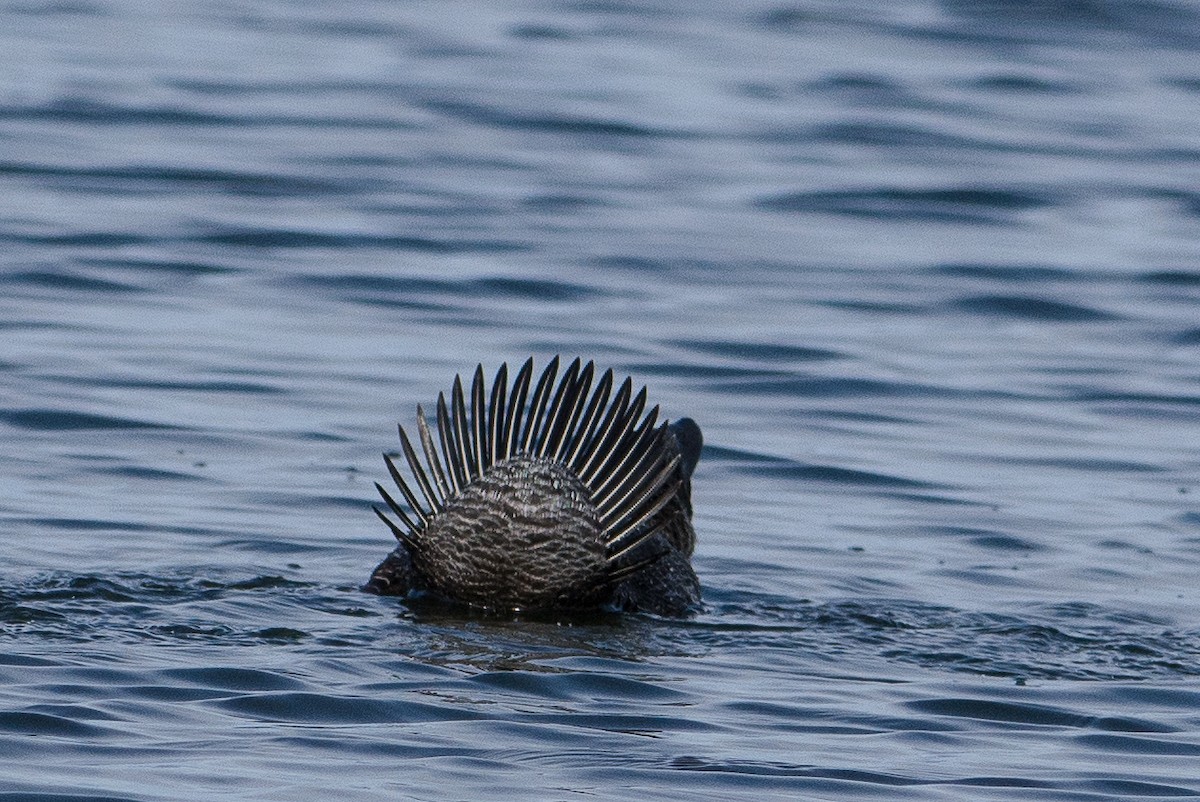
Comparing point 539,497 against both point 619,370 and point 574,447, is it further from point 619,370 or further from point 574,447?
point 619,370

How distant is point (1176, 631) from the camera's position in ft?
26.3

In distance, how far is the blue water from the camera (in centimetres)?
641

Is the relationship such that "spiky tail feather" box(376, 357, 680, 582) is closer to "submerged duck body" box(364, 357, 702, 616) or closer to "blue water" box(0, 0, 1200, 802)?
"submerged duck body" box(364, 357, 702, 616)

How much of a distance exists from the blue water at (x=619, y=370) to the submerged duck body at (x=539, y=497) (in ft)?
0.47

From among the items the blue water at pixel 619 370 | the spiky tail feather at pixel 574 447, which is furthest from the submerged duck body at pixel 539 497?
the blue water at pixel 619 370

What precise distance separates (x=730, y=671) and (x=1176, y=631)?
171 cm

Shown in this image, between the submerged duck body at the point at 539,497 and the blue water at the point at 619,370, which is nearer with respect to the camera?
the blue water at the point at 619,370

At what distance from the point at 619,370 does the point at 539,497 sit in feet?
16.2

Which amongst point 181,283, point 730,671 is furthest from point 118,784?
point 181,283

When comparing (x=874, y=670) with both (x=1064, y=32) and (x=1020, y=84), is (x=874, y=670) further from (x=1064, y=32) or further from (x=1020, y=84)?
(x=1064, y=32)

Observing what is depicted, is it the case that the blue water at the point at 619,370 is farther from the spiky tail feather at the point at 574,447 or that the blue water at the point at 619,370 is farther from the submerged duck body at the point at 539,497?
the spiky tail feather at the point at 574,447

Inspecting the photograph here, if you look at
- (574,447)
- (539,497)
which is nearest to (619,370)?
(574,447)

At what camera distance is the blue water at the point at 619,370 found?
21.0 feet

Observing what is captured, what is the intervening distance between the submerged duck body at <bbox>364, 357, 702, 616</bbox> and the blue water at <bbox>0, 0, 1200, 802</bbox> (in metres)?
0.14
